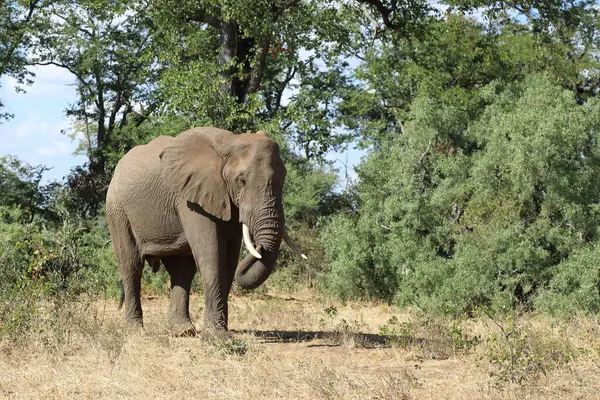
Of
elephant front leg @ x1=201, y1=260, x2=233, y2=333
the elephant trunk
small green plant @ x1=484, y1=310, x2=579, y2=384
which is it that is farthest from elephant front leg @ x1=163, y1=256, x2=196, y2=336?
small green plant @ x1=484, y1=310, x2=579, y2=384

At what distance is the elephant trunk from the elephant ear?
53cm

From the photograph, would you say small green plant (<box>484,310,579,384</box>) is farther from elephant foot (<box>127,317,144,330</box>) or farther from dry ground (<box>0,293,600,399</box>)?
elephant foot (<box>127,317,144,330</box>)

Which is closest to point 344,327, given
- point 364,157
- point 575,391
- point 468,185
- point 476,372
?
point 476,372

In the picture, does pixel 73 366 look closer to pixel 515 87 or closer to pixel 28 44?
pixel 515 87

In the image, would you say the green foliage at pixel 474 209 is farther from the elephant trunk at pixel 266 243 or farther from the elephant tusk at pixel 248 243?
the elephant tusk at pixel 248 243

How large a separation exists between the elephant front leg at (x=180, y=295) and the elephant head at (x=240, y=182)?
1.44 meters

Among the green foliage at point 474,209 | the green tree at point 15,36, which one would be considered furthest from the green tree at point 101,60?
the green foliage at point 474,209

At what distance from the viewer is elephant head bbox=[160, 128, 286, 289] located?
10.5 m

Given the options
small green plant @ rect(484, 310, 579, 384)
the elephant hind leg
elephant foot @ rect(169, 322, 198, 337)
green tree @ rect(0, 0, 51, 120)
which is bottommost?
elephant foot @ rect(169, 322, 198, 337)

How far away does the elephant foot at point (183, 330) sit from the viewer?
11.9 meters

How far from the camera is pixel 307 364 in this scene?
358 inches

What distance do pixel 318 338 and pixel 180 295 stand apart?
1858mm

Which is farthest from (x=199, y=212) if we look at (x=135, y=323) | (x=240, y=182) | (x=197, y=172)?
(x=135, y=323)

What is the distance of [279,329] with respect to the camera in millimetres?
12977
